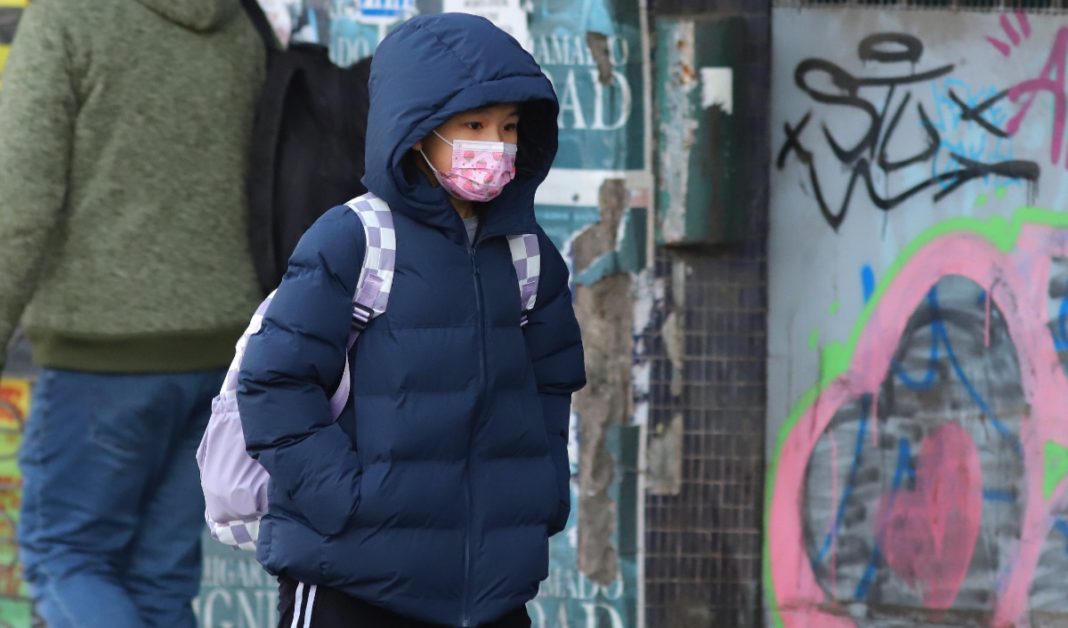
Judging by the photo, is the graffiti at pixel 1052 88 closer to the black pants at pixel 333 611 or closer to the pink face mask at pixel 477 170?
the pink face mask at pixel 477 170

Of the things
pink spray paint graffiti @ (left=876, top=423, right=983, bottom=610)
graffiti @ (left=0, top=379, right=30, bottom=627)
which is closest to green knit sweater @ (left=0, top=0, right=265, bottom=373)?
graffiti @ (left=0, top=379, right=30, bottom=627)

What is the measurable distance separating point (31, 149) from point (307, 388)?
4.65 feet

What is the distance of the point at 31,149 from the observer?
4.36 m

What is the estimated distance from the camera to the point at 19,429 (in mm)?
5645

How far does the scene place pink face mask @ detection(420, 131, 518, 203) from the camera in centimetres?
340

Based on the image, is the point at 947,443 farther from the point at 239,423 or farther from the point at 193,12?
the point at 239,423

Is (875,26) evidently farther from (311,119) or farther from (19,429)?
(19,429)

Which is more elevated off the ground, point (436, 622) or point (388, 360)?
point (388, 360)

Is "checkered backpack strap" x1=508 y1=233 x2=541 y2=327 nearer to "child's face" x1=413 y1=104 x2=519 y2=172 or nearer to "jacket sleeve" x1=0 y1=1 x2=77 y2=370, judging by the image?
"child's face" x1=413 y1=104 x2=519 y2=172

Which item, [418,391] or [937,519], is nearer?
[418,391]

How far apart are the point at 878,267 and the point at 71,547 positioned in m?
2.44

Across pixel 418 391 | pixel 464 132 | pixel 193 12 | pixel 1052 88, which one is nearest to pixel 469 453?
pixel 418 391

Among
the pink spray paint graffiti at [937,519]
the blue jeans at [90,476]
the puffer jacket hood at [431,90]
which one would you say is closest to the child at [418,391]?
the puffer jacket hood at [431,90]

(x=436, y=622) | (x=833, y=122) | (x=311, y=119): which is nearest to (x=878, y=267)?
(x=833, y=122)
